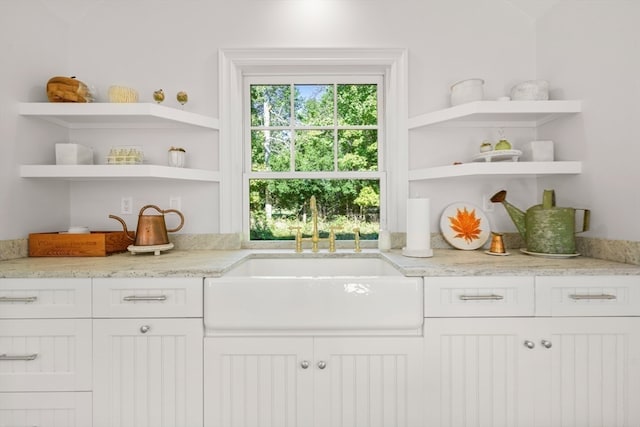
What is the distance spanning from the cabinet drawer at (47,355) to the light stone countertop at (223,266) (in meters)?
0.23

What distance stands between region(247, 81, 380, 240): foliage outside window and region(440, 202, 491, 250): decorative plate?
47 cm

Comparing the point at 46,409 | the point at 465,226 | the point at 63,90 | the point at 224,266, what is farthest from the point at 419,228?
the point at 63,90

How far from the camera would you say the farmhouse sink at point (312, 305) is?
1.43 m

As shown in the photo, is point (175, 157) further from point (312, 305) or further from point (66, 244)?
point (312, 305)

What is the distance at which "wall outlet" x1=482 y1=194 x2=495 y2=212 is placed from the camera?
2.16 m

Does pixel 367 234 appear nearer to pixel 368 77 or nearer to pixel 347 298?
pixel 347 298

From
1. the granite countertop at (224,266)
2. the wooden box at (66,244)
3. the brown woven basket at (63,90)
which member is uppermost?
the brown woven basket at (63,90)

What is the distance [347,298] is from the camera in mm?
1435

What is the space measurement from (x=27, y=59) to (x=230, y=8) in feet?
4.05

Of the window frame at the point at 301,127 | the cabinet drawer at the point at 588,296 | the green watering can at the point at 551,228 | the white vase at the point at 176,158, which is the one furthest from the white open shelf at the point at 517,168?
the white vase at the point at 176,158

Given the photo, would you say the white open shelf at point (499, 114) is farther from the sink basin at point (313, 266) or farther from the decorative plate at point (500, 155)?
the sink basin at point (313, 266)

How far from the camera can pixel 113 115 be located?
1.88 metres

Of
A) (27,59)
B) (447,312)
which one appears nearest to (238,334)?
(447,312)

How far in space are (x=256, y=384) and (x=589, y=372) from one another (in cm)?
150
